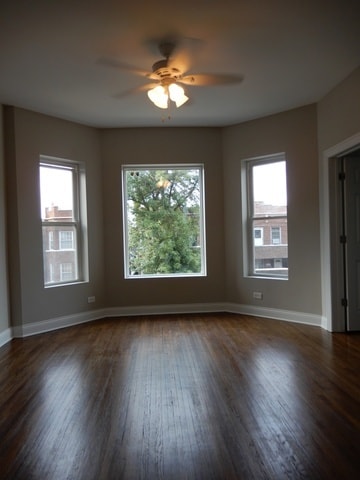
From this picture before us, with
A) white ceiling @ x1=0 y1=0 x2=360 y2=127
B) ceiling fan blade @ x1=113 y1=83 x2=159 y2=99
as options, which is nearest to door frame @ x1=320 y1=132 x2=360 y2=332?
white ceiling @ x1=0 y1=0 x2=360 y2=127

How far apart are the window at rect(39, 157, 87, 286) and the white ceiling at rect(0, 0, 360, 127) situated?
0.91 metres

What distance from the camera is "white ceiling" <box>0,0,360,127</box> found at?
2.62 metres

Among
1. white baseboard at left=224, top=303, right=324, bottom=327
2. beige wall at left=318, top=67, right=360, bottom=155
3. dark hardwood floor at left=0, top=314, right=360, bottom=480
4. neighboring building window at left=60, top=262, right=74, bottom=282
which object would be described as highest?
beige wall at left=318, top=67, right=360, bottom=155

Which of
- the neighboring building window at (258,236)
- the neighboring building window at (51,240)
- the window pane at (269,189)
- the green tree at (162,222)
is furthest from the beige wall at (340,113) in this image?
the neighboring building window at (51,240)

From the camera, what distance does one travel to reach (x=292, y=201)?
5008 mm

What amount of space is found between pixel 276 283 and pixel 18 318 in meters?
3.43

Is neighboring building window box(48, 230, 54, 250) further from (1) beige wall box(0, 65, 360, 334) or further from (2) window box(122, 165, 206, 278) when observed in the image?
(2) window box(122, 165, 206, 278)

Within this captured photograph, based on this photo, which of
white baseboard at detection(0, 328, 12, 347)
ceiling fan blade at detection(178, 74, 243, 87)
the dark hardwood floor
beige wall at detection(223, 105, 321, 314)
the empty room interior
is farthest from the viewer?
beige wall at detection(223, 105, 321, 314)

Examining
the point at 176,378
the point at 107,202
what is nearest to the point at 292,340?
the point at 176,378

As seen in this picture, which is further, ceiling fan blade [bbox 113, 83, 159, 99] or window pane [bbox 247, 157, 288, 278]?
window pane [bbox 247, 157, 288, 278]

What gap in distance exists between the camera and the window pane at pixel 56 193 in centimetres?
502

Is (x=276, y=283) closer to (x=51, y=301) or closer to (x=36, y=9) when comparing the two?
(x=51, y=301)

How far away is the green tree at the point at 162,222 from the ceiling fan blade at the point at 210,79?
77.0 inches

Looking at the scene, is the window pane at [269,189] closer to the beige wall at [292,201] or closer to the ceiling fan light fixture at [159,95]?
the beige wall at [292,201]
